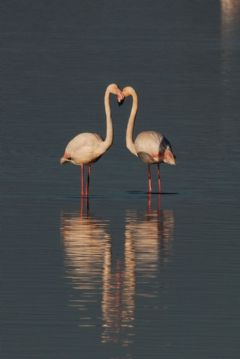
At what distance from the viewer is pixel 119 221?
1905cm

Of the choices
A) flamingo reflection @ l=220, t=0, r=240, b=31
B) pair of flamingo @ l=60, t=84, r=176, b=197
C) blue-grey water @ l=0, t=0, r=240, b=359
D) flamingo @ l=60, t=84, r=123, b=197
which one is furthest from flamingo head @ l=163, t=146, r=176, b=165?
flamingo reflection @ l=220, t=0, r=240, b=31

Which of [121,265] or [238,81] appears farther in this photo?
[238,81]

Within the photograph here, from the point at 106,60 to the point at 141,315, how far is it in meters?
29.0

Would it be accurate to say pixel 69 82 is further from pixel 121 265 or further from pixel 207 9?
pixel 207 9

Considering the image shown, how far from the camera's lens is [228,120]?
3005 cm

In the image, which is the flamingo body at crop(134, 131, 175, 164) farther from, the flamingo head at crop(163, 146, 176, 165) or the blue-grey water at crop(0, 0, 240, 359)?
the blue-grey water at crop(0, 0, 240, 359)

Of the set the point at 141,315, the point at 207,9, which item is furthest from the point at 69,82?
the point at 207,9

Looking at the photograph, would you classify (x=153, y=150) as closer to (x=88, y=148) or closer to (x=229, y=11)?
(x=88, y=148)

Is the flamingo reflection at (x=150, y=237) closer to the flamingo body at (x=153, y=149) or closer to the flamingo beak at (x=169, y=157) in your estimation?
the flamingo beak at (x=169, y=157)

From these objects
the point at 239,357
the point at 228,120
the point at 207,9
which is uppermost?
the point at 207,9

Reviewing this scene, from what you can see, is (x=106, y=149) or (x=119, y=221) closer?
(x=119, y=221)

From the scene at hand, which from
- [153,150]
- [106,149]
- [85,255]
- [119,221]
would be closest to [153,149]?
[153,150]

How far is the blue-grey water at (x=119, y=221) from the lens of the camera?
13.6m

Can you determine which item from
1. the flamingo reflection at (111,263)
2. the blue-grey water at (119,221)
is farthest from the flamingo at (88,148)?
the flamingo reflection at (111,263)
